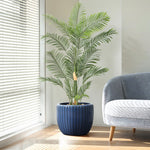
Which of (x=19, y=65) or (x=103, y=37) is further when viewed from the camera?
(x=103, y=37)

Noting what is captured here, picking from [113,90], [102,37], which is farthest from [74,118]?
[102,37]

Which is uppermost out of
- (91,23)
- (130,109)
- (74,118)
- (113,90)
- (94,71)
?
(91,23)

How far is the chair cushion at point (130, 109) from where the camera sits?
116 inches

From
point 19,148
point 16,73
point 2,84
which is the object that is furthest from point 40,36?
point 19,148

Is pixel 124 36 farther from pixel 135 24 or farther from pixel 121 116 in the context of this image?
pixel 121 116

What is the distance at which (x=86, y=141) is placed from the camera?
3287mm

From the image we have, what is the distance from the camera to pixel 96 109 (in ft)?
13.6

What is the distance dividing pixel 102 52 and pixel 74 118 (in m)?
1.11

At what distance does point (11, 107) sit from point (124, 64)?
5.38 ft

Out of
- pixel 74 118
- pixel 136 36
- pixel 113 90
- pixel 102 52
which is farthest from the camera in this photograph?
pixel 102 52

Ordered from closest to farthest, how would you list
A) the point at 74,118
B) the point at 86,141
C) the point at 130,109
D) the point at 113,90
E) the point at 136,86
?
the point at 130,109
the point at 86,141
the point at 113,90
the point at 74,118
the point at 136,86

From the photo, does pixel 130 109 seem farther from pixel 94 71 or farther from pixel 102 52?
pixel 102 52

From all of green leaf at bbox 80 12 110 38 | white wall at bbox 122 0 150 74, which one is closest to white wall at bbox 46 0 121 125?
white wall at bbox 122 0 150 74

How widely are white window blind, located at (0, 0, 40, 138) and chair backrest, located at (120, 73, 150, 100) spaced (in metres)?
Answer: 1.14
